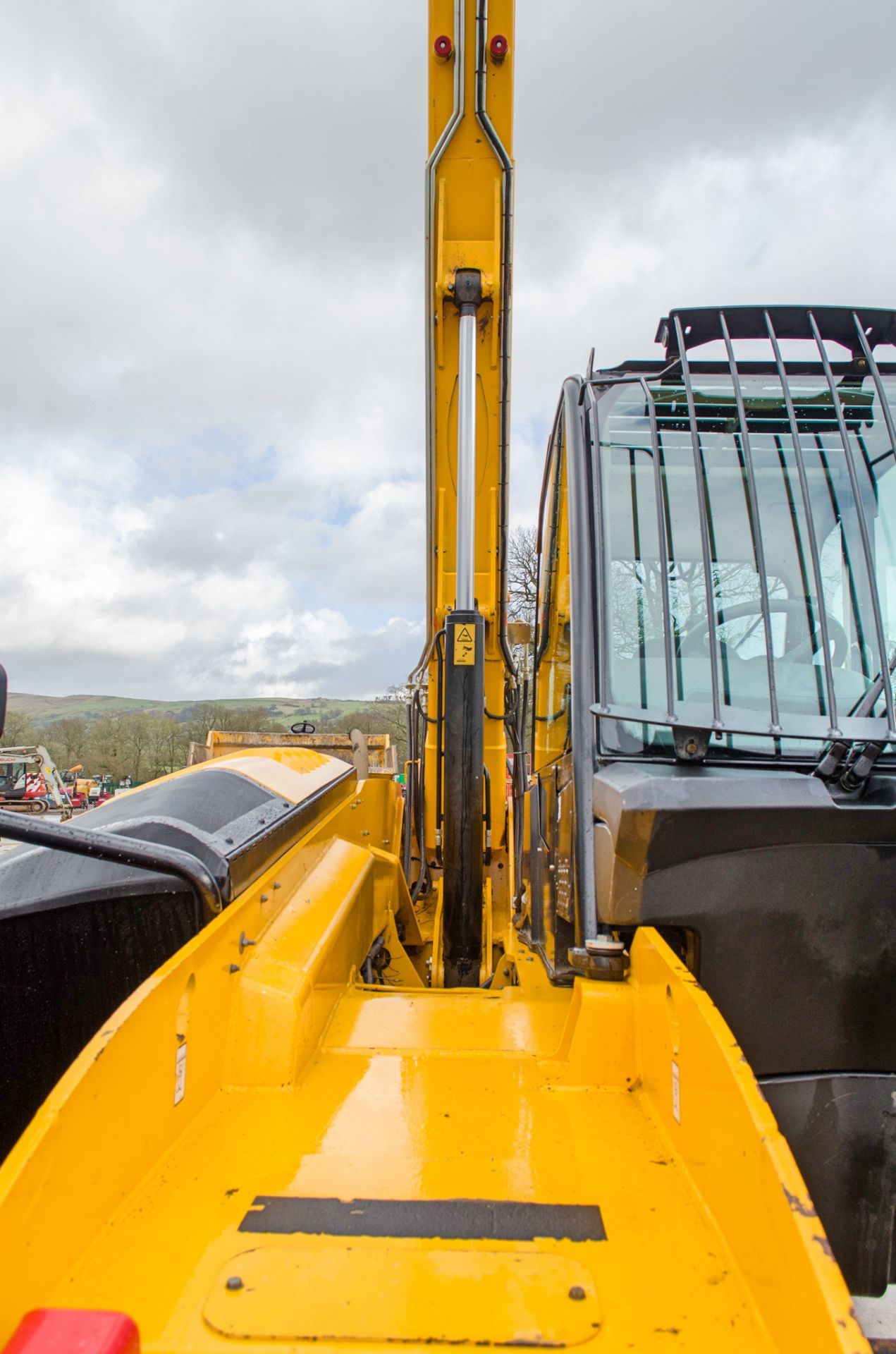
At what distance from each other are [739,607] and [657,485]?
401 mm

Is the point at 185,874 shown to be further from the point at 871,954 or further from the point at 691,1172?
the point at 871,954

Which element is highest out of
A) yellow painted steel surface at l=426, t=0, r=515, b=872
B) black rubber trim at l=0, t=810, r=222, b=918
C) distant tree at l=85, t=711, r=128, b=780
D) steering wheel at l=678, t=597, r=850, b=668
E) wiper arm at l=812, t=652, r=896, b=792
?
yellow painted steel surface at l=426, t=0, r=515, b=872

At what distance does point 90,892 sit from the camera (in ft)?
5.94

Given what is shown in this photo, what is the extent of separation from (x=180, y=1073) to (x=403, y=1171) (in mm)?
462

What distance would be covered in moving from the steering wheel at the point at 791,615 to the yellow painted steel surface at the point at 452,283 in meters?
1.25

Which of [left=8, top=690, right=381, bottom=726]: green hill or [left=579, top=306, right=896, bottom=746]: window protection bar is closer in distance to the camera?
[left=579, top=306, right=896, bottom=746]: window protection bar

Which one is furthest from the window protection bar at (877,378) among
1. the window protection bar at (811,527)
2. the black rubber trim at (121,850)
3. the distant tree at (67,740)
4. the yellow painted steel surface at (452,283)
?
the distant tree at (67,740)

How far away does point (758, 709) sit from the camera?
72.4 inches

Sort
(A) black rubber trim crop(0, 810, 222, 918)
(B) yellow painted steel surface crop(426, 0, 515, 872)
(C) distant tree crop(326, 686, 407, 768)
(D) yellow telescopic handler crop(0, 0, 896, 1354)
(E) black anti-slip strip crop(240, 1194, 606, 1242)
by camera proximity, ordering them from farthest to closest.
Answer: (C) distant tree crop(326, 686, 407, 768) < (B) yellow painted steel surface crop(426, 0, 515, 872) < (A) black rubber trim crop(0, 810, 222, 918) < (E) black anti-slip strip crop(240, 1194, 606, 1242) < (D) yellow telescopic handler crop(0, 0, 896, 1354)

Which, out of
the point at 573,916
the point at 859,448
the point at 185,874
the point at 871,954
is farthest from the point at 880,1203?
the point at 859,448

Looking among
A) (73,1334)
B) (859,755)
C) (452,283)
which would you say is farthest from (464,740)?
(73,1334)

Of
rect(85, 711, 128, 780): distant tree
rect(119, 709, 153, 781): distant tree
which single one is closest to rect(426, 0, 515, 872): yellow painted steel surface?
rect(85, 711, 128, 780): distant tree

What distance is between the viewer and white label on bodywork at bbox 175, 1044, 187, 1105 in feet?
4.67

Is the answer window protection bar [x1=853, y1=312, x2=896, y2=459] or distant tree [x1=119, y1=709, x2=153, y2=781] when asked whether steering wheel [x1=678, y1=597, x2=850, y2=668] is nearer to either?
window protection bar [x1=853, y1=312, x2=896, y2=459]
